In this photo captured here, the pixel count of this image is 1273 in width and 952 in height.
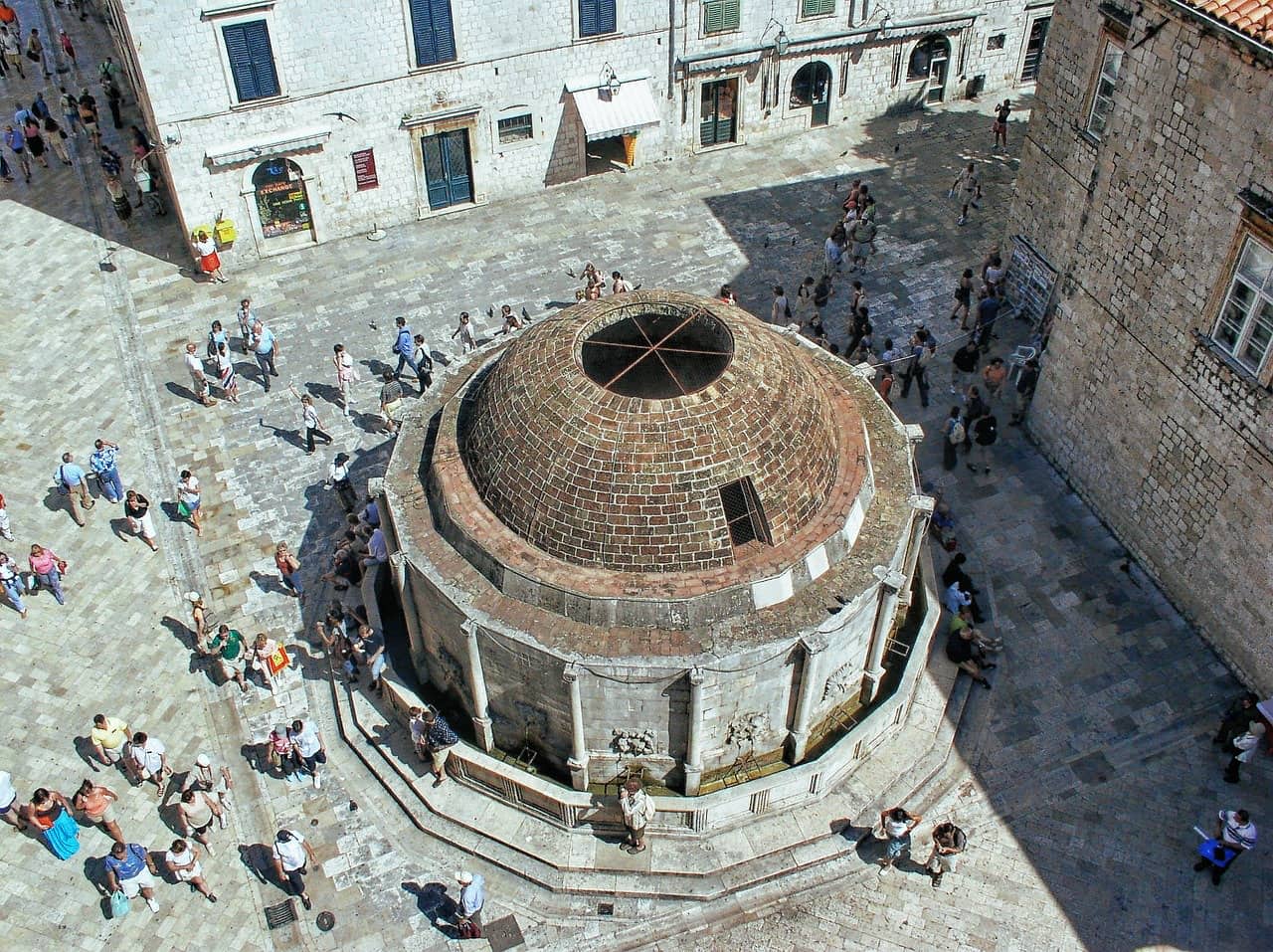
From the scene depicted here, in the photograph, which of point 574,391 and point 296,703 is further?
point 296,703

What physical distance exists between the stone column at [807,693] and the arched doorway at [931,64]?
28855mm

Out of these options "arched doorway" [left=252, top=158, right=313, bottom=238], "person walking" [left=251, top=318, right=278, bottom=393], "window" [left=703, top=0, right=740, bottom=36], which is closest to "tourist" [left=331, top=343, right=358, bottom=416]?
"person walking" [left=251, top=318, right=278, bottom=393]

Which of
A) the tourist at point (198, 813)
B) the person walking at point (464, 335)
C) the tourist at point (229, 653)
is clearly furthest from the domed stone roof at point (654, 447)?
the person walking at point (464, 335)

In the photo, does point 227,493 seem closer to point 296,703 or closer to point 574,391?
point 296,703

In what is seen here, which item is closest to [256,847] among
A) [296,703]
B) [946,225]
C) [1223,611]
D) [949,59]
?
[296,703]

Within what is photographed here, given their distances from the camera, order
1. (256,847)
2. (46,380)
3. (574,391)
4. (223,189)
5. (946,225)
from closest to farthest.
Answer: (574,391)
(256,847)
(46,380)
(223,189)
(946,225)

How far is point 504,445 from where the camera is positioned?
809 inches

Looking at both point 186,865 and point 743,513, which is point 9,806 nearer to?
point 186,865

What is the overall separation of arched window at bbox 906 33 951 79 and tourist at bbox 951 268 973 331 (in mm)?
13044

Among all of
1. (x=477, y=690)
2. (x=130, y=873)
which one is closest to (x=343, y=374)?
(x=477, y=690)

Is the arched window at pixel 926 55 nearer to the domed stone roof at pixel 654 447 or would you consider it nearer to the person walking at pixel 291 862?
the domed stone roof at pixel 654 447

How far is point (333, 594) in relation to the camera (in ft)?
84.3

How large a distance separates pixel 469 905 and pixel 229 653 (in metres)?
7.71

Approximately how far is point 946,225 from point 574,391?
21006 mm
